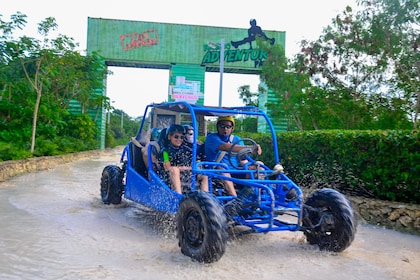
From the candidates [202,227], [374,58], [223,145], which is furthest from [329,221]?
[374,58]

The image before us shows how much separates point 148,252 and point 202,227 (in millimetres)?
834

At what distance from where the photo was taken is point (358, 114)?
12812mm

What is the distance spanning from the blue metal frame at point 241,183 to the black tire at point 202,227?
16.7 inches

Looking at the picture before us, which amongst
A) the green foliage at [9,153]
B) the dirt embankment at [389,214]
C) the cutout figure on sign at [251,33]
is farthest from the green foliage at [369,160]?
the cutout figure on sign at [251,33]

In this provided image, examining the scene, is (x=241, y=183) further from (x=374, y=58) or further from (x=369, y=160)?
(x=374, y=58)

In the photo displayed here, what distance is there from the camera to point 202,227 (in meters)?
4.31

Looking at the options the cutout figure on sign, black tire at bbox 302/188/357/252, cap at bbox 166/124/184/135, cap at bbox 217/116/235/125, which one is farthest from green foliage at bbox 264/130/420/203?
the cutout figure on sign

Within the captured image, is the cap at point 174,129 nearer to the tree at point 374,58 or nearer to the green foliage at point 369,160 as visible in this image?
the green foliage at point 369,160

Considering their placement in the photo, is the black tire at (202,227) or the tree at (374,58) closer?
the black tire at (202,227)

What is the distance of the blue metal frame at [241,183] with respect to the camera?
465 centimetres

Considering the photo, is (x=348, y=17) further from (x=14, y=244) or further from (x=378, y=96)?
(x=14, y=244)

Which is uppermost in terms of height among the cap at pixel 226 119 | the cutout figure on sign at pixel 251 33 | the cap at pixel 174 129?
the cutout figure on sign at pixel 251 33

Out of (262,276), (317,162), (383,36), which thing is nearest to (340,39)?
(383,36)

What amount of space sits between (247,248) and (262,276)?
38.8 inches
